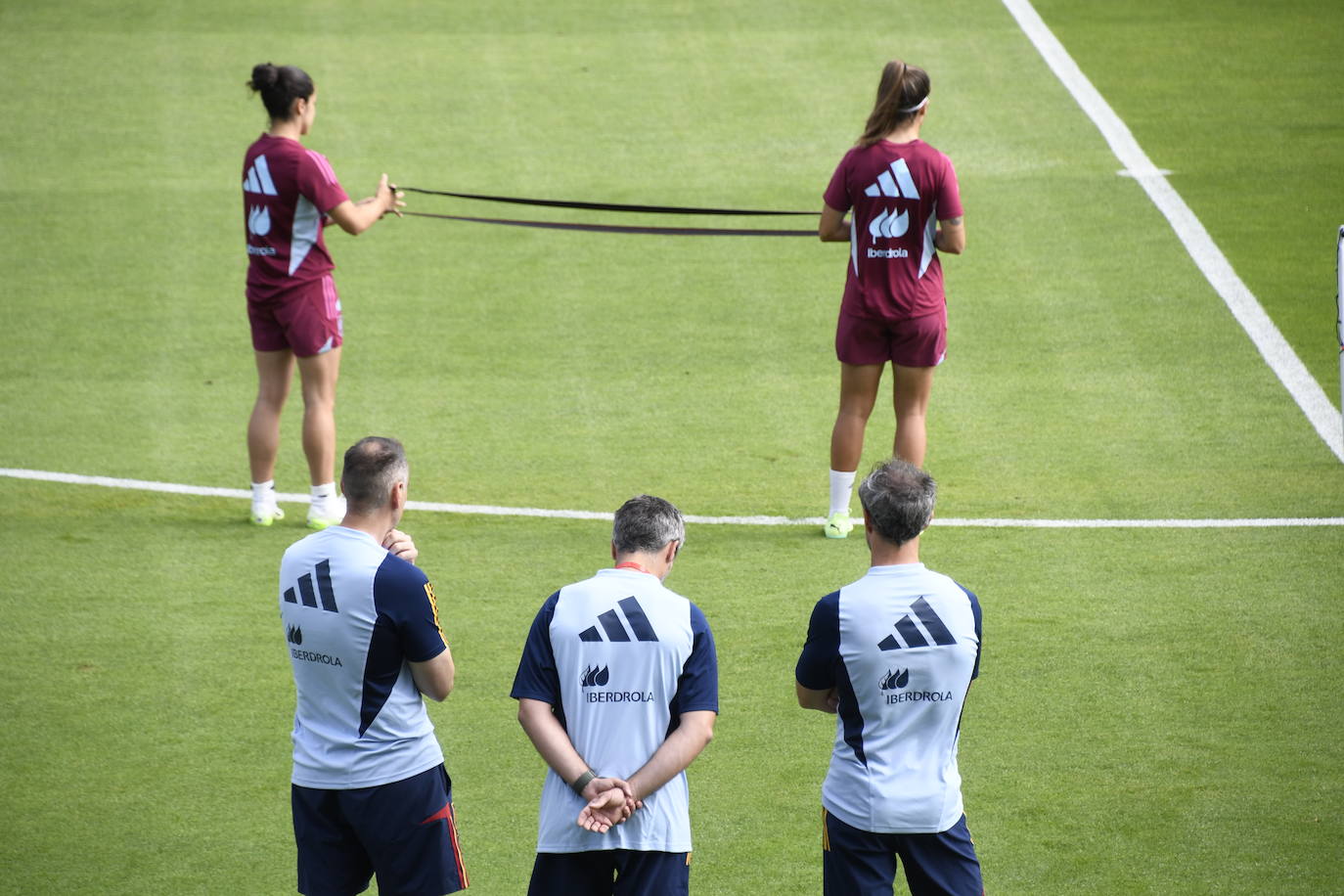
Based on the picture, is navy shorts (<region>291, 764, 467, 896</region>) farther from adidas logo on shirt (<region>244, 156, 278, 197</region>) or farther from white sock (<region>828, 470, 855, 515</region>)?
adidas logo on shirt (<region>244, 156, 278, 197</region>)

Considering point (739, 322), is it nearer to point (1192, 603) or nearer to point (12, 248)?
point (1192, 603)

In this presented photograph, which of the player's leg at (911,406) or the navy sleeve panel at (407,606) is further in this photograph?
the player's leg at (911,406)

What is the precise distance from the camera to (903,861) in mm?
3879

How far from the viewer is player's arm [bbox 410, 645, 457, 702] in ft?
13.1

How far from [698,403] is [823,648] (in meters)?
5.44

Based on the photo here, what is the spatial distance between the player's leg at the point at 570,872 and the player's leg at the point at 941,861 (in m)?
0.75

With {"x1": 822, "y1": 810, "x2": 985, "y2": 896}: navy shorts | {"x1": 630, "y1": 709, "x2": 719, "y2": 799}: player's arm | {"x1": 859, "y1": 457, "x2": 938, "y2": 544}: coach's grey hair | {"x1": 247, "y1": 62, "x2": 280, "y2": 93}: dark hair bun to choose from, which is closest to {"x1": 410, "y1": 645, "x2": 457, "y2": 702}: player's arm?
{"x1": 630, "y1": 709, "x2": 719, "y2": 799}: player's arm

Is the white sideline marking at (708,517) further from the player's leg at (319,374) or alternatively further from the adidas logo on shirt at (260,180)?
the adidas logo on shirt at (260,180)

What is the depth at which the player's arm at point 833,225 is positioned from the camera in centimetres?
720

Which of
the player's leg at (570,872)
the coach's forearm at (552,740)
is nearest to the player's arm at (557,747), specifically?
the coach's forearm at (552,740)

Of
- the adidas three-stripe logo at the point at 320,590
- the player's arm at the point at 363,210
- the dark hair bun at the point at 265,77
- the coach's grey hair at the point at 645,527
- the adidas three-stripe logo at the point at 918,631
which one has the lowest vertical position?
the adidas three-stripe logo at the point at 918,631

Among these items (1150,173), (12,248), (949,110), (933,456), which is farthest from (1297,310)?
(12,248)

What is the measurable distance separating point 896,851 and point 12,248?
382 inches

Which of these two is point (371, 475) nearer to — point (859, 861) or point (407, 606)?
point (407, 606)
